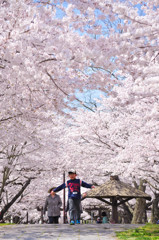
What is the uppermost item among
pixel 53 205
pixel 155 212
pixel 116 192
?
pixel 116 192

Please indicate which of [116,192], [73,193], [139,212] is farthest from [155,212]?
[73,193]

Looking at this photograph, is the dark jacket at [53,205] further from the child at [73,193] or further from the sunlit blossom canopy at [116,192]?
the sunlit blossom canopy at [116,192]

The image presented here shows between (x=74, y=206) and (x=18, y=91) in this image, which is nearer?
(x=18, y=91)

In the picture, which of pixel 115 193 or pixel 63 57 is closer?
pixel 63 57

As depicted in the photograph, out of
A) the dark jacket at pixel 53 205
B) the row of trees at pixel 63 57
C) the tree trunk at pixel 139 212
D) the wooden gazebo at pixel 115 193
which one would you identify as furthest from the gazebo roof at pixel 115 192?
the tree trunk at pixel 139 212

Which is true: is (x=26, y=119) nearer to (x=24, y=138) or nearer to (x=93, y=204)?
(x=24, y=138)

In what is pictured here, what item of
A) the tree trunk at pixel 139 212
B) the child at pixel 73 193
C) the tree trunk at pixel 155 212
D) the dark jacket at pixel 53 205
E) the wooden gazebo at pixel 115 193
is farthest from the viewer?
the tree trunk at pixel 155 212

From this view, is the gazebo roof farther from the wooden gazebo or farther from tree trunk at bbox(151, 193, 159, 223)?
tree trunk at bbox(151, 193, 159, 223)

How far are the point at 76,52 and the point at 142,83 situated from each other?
2.57 metres

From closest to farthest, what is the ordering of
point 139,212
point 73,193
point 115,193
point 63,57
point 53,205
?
point 63,57
point 73,193
point 53,205
point 115,193
point 139,212

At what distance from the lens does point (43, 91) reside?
7715 millimetres

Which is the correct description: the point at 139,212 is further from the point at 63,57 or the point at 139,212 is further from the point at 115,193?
the point at 63,57

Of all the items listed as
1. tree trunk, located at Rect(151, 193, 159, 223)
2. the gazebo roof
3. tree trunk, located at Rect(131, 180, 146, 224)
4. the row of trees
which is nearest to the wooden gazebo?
the gazebo roof

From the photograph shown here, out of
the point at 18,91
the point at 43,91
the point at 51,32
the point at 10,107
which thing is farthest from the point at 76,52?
the point at 10,107
